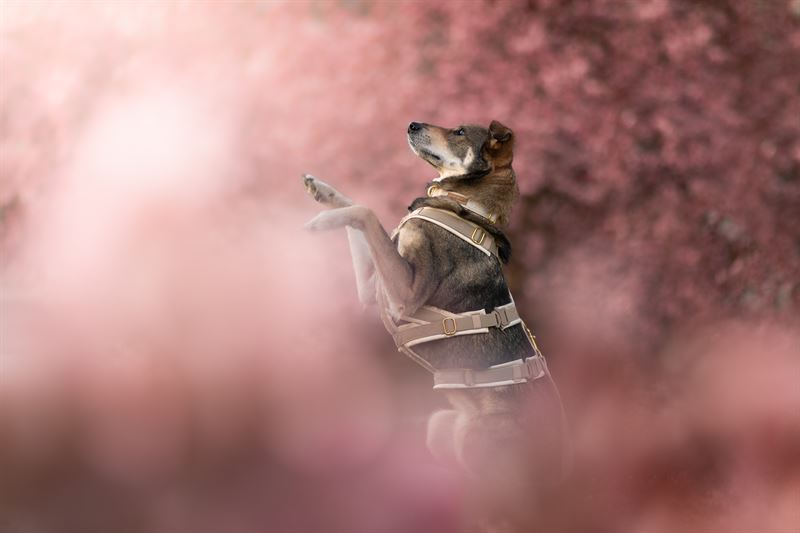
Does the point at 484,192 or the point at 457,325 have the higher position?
the point at 484,192

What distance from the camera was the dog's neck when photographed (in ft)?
9.28

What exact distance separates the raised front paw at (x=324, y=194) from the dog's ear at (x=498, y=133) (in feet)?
1.55

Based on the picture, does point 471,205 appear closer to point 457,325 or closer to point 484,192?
point 484,192

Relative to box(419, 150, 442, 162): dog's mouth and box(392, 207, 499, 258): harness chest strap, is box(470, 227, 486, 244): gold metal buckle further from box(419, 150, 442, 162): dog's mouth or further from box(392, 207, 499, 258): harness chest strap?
box(419, 150, 442, 162): dog's mouth

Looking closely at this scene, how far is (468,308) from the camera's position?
275 cm

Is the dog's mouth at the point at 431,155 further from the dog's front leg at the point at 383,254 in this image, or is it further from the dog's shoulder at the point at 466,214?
the dog's front leg at the point at 383,254

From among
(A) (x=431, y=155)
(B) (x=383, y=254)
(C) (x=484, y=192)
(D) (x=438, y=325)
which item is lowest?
(D) (x=438, y=325)

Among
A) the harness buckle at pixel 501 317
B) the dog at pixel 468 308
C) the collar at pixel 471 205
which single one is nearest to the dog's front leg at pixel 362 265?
the dog at pixel 468 308

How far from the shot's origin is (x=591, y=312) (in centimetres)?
576

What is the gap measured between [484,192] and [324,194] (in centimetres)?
48

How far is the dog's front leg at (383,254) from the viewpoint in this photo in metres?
2.59

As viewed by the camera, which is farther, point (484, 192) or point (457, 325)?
point (484, 192)

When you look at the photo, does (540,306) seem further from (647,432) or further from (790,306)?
(790,306)

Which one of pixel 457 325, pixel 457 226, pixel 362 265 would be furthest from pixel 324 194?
pixel 457 325
